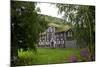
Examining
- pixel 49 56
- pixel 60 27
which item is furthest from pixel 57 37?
pixel 49 56

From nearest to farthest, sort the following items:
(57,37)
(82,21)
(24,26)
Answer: (24,26) → (57,37) → (82,21)

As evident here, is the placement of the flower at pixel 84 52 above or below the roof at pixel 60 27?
below

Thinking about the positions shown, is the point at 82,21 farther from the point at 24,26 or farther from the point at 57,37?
the point at 24,26

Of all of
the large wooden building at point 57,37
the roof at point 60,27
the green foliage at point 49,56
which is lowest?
the green foliage at point 49,56

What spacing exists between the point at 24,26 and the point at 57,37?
15.5 inches

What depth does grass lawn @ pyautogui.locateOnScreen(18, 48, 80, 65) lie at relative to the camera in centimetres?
196

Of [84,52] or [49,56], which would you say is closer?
[49,56]

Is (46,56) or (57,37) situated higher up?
(57,37)

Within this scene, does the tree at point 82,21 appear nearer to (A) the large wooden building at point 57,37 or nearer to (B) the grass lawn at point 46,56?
(A) the large wooden building at point 57,37

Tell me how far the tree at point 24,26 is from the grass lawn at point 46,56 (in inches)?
2.7

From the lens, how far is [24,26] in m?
1.95

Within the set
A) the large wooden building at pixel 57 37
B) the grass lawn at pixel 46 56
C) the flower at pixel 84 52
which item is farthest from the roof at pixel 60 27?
the flower at pixel 84 52

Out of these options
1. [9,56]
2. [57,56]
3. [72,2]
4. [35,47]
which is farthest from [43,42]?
[72,2]

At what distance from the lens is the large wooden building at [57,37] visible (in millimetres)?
2008
